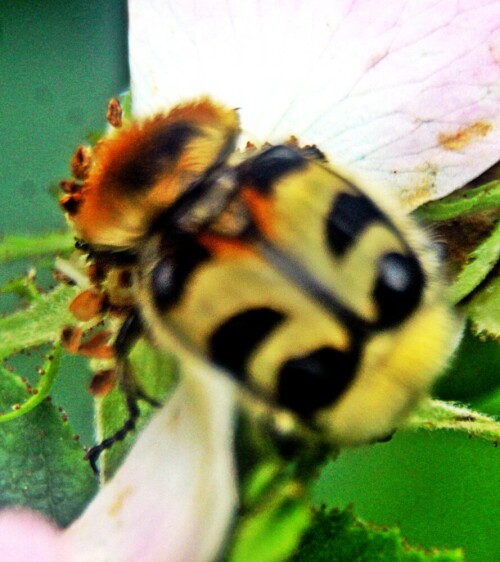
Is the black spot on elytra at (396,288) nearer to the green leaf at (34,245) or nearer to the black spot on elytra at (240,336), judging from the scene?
the black spot on elytra at (240,336)

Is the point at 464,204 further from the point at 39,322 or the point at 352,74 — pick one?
the point at 39,322

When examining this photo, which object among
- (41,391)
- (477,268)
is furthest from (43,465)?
(477,268)

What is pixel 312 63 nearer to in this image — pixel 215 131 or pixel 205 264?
pixel 215 131

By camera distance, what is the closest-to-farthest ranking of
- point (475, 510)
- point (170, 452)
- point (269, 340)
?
point (269, 340)
point (170, 452)
point (475, 510)

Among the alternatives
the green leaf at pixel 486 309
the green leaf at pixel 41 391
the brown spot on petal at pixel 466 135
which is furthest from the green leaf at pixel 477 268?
the green leaf at pixel 41 391

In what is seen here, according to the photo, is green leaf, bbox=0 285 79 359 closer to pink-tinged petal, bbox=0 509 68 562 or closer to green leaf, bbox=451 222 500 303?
pink-tinged petal, bbox=0 509 68 562

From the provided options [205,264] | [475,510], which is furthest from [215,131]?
[475,510]
